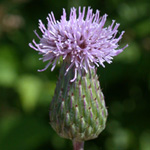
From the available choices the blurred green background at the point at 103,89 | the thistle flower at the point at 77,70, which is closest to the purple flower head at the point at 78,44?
the thistle flower at the point at 77,70

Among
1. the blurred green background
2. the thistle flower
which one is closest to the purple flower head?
the thistle flower

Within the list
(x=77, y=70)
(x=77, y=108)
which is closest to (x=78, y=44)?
(x=77, y=70)

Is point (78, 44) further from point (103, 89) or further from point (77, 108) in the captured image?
point (103, 89)

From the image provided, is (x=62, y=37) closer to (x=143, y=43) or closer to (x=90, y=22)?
(x=90, y=22)

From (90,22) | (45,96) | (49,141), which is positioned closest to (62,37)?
(90,22)

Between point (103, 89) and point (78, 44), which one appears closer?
point (78, 44)

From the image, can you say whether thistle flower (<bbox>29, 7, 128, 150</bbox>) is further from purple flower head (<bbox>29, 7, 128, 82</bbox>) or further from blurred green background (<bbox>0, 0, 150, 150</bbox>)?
blurred green background (<bbox>0, 0, 150, 150</bbox>)
